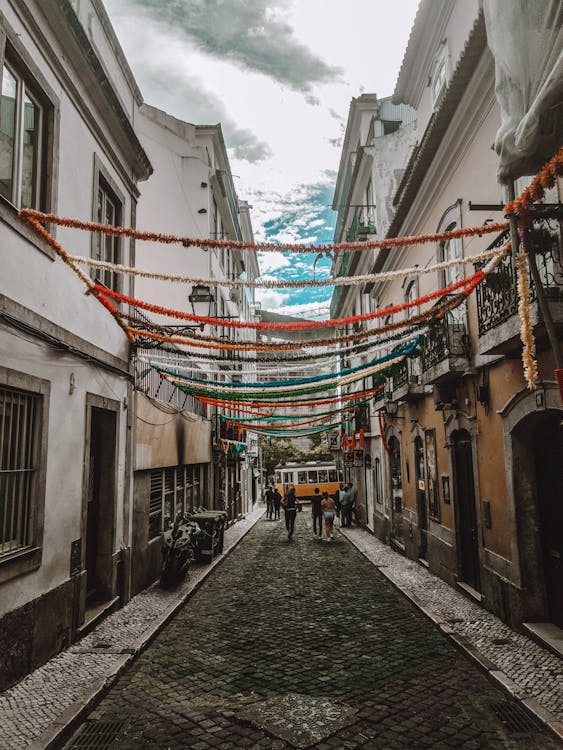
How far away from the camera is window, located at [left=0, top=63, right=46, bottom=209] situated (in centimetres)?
650

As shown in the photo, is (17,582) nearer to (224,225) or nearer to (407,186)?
(407,186)

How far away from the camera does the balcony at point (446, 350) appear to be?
387 inches

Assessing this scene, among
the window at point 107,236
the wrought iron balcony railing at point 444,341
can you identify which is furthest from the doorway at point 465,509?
the window at point 107,236

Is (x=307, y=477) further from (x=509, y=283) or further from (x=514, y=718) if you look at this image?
(x=514, y=718)

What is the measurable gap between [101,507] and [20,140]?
581 cm

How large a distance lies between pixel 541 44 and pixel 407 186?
847cm

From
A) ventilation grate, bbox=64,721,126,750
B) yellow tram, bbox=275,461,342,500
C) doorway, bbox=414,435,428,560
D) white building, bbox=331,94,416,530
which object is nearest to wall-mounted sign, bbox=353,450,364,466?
white building, bbox=331,94,416,530

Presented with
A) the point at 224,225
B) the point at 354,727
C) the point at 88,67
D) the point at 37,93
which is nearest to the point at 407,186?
the point at 88,67

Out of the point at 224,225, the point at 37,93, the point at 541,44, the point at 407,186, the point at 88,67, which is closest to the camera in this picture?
the point at 541,44

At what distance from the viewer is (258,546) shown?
60.7 feet

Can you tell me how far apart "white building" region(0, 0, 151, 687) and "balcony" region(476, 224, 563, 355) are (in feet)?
18.4

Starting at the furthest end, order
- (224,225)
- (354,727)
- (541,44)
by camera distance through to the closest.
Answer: (224,225) → (354,727) → (541,44)

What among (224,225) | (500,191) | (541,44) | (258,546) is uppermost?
(224,225)

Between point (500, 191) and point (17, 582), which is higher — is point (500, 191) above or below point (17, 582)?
above
